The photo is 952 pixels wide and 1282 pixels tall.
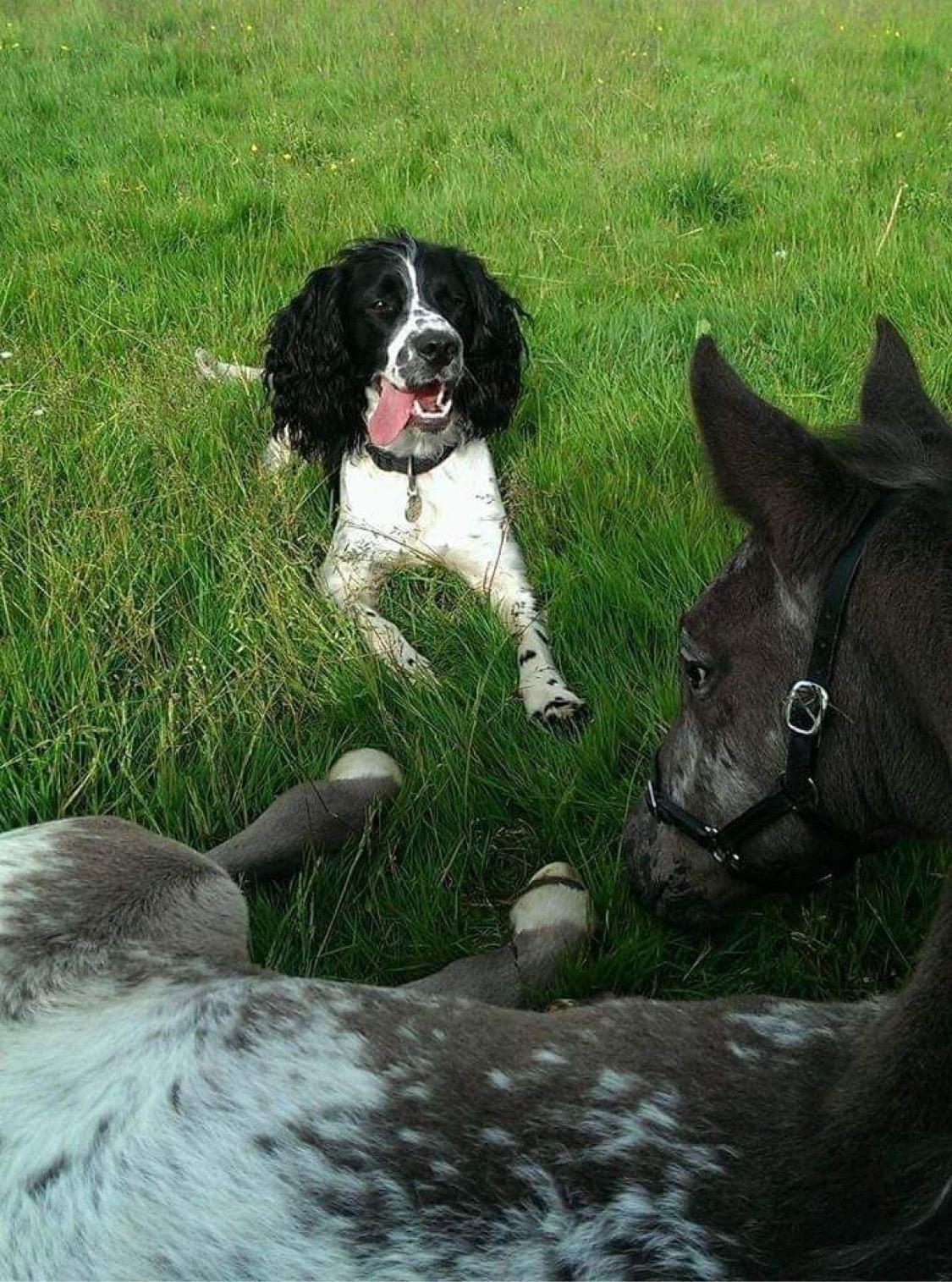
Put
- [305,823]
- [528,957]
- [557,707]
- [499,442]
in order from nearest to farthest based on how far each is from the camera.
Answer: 1. [528,957]
2. [305,823]
3. [557,707]
4. [499,442]

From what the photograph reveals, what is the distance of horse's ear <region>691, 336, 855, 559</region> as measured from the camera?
222cm

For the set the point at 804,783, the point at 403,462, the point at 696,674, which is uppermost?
the point at 696,674

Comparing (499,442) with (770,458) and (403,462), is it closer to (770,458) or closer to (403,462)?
(403,462)

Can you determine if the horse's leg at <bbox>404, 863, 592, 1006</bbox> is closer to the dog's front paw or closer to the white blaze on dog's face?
the dog's front paw

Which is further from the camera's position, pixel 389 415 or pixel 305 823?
pixel 389 415

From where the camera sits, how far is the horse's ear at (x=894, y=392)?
2.57 meters

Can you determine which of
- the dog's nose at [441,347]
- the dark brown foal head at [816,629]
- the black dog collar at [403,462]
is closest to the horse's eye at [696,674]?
the dark brown foal head at [816,629]

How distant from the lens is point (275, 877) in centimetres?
321

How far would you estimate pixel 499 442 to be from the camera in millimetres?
5348

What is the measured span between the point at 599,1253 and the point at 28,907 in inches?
52.3

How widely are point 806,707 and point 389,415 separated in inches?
118

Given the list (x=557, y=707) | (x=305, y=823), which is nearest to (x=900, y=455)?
(x=557, y=707)

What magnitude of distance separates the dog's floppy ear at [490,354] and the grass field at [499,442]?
0.20 m

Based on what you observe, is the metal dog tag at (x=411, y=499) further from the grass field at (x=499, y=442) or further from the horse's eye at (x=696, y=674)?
the horse's eye at (x=696, y=674)
